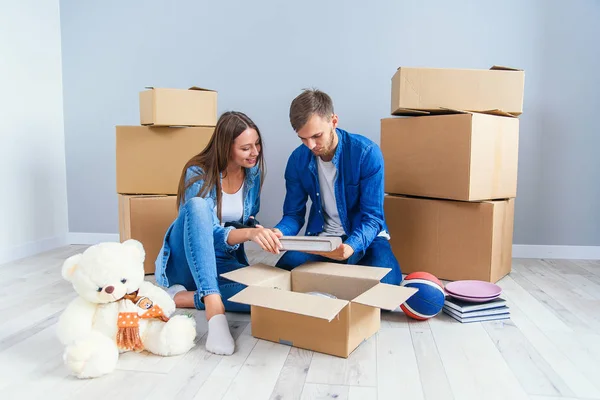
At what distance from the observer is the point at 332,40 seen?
2.33 meters

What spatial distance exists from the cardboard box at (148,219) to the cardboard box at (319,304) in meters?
0.72

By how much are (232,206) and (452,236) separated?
2.92ft

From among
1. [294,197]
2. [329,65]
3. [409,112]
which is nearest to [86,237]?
[294,197]

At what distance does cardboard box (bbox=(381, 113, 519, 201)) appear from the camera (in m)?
1.78

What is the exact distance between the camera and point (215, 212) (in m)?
1.53

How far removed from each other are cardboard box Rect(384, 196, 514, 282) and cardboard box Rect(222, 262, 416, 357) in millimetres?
615

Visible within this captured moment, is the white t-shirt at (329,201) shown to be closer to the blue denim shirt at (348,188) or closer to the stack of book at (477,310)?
the blue denim shirt at (348,188)

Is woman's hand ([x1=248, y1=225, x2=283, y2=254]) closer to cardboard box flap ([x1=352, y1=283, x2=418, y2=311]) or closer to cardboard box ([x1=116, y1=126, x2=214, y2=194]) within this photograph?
cardboard box flap ([x1=352, y1=283, x2=418, y2=311])

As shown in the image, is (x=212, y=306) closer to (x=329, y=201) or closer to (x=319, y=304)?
(x=319, y=304)

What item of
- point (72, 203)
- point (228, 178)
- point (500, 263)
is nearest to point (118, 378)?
point (228, 178)

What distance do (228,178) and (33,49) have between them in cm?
145

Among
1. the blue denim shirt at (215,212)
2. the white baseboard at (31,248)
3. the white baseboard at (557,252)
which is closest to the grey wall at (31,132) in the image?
the white baseboard at (31,248)

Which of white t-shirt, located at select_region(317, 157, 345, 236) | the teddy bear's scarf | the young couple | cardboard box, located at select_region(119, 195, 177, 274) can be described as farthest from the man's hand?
cardboard box, located at select_region(119, 195, 177, 274)

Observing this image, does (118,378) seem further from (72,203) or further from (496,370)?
(72,203)
